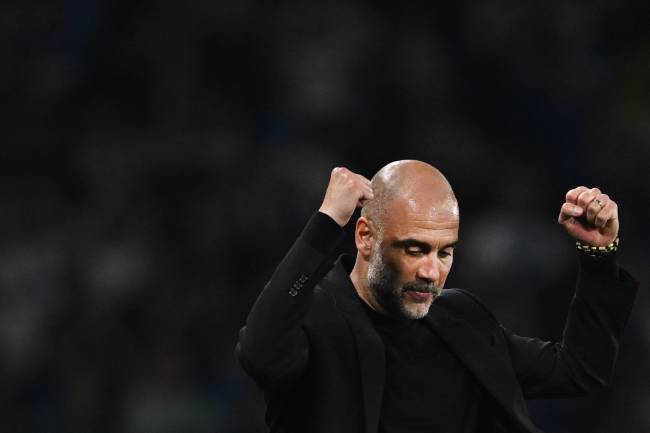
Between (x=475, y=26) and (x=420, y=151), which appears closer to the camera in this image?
(x=420, y=151)

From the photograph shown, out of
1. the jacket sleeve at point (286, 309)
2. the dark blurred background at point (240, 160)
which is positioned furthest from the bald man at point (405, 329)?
the dark blurred background at point (240, 160)

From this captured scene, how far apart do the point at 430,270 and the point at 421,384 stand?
0.30 metres

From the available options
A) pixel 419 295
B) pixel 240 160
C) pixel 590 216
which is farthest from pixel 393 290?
pixel 240 160

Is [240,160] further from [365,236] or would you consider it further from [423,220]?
[423,220]

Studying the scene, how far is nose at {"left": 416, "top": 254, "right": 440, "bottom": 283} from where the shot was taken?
8.63ft

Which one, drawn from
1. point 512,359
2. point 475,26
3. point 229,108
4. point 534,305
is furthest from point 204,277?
point 512,359

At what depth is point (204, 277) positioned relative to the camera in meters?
5.20

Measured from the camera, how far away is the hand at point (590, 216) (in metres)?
2.76

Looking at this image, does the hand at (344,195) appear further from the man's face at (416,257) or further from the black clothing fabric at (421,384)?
the black clothing fabric at (421,384)

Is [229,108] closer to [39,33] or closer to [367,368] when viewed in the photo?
[39,33]

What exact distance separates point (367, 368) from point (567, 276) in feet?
9.66

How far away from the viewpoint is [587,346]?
2.92 metres

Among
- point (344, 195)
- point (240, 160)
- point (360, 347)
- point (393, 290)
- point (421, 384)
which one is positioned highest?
point (344, 195)

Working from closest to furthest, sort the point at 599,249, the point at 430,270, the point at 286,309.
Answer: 1. the point at 286,309
2. the point at 430,270
3. the point at 599,249
